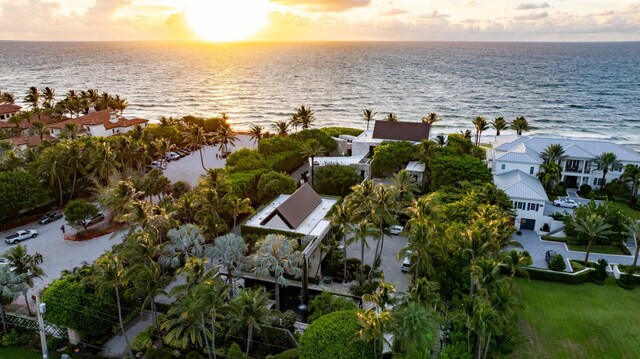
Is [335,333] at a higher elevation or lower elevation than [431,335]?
lower

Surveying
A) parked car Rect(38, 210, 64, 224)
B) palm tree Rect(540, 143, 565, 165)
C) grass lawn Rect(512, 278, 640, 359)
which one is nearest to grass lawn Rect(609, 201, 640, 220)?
palm tree Rect(540, 143, 565, 165)

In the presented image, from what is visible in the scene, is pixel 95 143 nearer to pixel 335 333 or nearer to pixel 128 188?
pixel 128 188

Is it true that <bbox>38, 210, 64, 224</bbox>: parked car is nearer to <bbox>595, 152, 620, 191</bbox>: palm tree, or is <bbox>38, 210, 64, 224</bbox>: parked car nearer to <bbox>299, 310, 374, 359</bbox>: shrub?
<bbox>299, 310, 374, 359</bbox>: shrub

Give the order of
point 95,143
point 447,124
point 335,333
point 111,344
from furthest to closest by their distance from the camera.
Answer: point 447,124 → point 95,143 → point 111,344 → point 335,333

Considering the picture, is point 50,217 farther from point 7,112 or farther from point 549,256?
point 549,256

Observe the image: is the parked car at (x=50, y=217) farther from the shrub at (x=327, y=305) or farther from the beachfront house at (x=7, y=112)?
the beachfront house at (x=7, y=112)

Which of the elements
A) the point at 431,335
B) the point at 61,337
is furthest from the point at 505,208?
the point at 61,337
